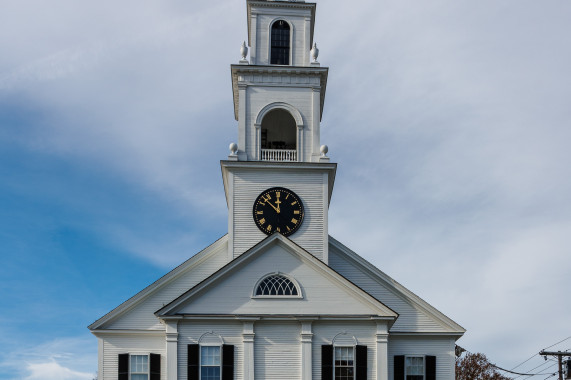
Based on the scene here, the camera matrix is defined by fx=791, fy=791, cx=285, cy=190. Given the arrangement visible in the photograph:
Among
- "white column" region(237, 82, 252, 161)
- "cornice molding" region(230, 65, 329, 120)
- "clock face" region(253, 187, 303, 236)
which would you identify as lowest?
"clock face" region(253, 187, 303, 236)

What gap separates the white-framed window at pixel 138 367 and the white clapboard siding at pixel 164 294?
1.37m

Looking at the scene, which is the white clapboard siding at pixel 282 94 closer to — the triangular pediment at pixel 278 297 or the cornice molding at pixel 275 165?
the cornice molding at pixel 275 165

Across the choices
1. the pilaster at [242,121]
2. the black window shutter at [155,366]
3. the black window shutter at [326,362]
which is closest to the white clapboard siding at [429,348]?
the black window shutter at [326,362]

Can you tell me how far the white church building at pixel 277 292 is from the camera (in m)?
32.7

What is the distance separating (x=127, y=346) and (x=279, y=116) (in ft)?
45.8

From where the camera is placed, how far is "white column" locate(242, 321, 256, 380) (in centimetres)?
3222

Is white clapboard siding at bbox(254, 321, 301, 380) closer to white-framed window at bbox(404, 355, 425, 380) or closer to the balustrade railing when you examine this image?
white-framed window at bbox(404, 355, 425, 380)

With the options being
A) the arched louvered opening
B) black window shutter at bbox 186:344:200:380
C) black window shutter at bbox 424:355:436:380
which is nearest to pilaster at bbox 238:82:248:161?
the arched louvered opening

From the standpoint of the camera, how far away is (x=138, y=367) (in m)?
34.2

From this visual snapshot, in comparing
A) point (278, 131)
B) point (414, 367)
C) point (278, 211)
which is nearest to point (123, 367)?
point (278, 211)

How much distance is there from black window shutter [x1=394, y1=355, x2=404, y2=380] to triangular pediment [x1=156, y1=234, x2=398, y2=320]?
116 inches

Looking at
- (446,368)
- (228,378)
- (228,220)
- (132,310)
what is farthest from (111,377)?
(446,368)

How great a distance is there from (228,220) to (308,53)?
9.17m

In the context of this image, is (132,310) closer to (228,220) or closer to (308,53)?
(228,220)
